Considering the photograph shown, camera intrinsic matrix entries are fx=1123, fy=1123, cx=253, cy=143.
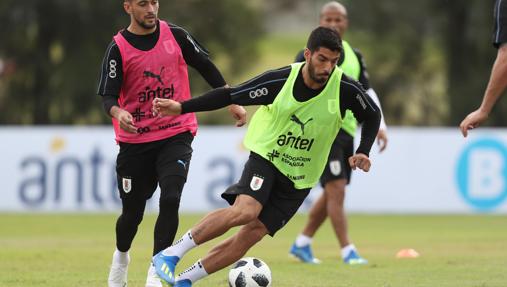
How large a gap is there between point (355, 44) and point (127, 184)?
27.9m

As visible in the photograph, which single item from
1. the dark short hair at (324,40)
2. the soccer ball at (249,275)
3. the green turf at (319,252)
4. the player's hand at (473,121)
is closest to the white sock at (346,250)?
the green turf at (319,252)

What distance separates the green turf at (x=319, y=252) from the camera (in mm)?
10867

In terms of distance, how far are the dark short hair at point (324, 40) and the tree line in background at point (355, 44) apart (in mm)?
23878

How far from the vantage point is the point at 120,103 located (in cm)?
980

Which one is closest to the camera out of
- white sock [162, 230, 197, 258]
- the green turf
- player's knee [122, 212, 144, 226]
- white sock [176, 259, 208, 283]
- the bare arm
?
the bare arm

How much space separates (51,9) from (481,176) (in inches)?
608

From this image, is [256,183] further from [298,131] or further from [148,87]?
[148,87]

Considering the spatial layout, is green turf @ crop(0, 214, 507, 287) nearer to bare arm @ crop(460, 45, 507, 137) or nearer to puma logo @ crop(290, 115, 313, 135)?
puma logo @ crop(290, 115, 313, 135)

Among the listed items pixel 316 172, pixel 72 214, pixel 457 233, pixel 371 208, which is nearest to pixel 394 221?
pixel 371 208

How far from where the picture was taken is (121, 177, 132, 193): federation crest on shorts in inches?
381

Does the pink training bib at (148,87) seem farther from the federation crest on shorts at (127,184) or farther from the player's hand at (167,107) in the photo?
the player's hand at (167,107)

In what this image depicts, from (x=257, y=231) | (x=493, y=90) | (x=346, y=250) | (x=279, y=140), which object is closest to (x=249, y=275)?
(x=257, y=231)

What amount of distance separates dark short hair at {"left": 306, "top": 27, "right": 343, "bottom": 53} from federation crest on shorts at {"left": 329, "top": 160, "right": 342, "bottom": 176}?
4.12 m

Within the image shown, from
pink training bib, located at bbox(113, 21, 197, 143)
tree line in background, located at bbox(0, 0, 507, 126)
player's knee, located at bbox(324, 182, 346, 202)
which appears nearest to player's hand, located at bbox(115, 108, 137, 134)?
pink training bib, located at bbox(113, 21, 197, 143)
